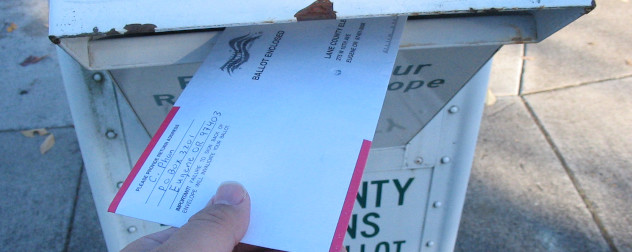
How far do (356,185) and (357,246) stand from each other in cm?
97

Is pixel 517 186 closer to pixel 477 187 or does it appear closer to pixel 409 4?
pixel 477 187

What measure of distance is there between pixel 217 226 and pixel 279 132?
213 mm

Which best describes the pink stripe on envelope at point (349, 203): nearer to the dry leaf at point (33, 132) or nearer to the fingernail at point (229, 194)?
the fingernail at point (229, 194)

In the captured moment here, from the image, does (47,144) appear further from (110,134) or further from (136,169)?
(136,169)

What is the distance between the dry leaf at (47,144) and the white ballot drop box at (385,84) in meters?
1.84

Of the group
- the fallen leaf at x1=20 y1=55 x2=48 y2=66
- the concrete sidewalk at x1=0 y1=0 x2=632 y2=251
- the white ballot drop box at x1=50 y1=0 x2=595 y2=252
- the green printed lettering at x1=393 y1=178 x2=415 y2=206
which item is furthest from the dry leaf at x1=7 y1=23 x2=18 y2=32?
the green printed lettering at x1=393 y1=178 x2=415 y2=206

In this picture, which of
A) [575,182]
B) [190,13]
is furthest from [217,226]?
[575,182]

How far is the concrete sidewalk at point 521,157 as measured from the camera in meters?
2.71

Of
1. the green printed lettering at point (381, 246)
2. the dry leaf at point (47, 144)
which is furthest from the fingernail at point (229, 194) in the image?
the dry leaf at point (47, 144)

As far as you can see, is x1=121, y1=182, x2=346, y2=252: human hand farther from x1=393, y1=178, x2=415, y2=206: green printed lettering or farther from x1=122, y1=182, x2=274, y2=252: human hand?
x1=393, y1=178, x2=415, y2=206: green printed lettering

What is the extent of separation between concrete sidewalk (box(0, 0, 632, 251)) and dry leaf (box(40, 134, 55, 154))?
3 centimetres

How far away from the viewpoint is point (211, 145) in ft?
3.18

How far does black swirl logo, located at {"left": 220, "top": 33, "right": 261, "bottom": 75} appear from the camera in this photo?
108cm

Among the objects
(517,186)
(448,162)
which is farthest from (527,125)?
(448,162)
